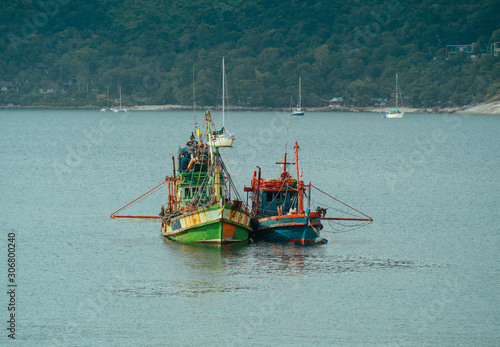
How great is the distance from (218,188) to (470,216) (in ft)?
82.5

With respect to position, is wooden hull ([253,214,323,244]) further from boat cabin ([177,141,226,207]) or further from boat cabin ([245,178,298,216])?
boat cabin ([177,141,226,207])

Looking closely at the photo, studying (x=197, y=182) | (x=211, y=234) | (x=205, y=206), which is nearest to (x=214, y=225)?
(x=211, y=234)

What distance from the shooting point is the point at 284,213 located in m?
63.7

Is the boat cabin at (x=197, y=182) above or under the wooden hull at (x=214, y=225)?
above

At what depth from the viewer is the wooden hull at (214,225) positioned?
59156 millimetres

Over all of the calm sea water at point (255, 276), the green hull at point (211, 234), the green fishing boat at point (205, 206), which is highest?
the green fishing boat at point (205, 206)

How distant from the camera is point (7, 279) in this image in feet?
174

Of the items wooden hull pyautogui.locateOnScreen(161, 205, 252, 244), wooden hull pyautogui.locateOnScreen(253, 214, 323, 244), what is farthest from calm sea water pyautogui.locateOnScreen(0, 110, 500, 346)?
wooden hull pyautogui.locateOnScreen(253, 214, 323, 244)

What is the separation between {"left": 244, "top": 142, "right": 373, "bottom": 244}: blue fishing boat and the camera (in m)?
60.9

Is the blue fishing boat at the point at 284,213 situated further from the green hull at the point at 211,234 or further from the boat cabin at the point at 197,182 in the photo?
the boat cabin at the point at 197,182

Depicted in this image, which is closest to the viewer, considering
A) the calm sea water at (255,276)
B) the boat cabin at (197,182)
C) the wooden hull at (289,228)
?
the calm sea water at (255,276)

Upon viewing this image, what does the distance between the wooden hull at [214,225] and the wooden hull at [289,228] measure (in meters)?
1.13

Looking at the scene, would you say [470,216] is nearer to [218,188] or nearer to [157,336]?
[218,188]

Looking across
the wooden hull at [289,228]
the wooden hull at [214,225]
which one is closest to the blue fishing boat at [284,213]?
the wooden hull at [289,228]
